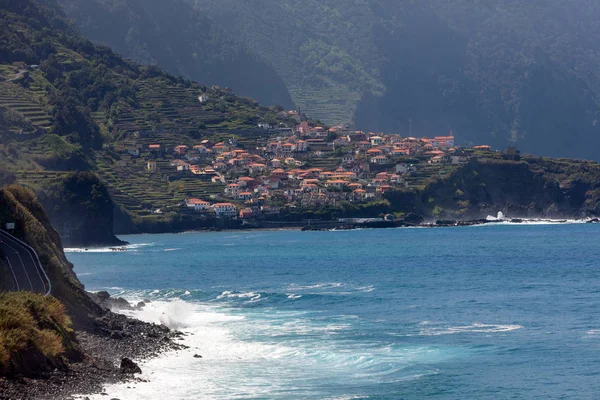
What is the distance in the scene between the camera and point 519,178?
17125cm

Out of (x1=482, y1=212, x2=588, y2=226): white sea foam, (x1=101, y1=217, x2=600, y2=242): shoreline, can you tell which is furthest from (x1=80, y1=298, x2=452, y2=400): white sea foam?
(x1=482, y1=212, x2=588, y2=226): white sea foam

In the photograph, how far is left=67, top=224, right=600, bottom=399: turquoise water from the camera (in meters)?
34.6

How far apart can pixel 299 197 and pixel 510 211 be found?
35416mm

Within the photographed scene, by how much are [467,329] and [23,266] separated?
735 inches

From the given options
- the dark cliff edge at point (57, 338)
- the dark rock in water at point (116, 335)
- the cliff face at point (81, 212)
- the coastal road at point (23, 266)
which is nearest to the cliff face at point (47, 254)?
the dark cliff edge at point (57, 338)

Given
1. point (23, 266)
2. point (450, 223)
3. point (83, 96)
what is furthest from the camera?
point (83, 96)

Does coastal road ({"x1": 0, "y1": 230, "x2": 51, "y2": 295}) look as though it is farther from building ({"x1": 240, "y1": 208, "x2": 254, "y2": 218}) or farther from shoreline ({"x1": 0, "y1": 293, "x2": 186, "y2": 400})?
building ({"x1": 240, "y1": 208, "x2": 254, "y2": 218})

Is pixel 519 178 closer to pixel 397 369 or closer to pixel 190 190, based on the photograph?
pixel 190 190

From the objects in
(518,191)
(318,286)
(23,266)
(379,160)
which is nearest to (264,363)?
(23,266)

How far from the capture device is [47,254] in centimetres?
4675

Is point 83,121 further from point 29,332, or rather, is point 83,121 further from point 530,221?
point 29,332

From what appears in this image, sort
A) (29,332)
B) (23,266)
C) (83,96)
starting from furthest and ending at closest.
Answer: (83,96) → (23,266) → (29,332)

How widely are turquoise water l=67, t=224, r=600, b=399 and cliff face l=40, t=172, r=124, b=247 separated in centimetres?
2373

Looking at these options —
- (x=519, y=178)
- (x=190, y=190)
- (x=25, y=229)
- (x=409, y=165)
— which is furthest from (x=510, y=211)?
(x=25, y=229)
